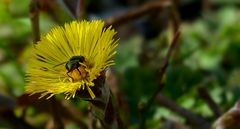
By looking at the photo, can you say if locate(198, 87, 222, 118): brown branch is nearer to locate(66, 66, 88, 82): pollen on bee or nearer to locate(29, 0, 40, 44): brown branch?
locate(29, 0, 40, 44): brown branch

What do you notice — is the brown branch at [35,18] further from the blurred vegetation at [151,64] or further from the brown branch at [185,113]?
the brown branch at [185,113]

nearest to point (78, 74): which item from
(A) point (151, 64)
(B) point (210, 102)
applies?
(B) point (210, 102)

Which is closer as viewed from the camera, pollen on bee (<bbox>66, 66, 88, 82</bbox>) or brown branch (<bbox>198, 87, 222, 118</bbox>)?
pollen on bee (<bbox>66, 66, 88, 82</bbox>)

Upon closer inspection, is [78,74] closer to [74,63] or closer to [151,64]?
[74,63]

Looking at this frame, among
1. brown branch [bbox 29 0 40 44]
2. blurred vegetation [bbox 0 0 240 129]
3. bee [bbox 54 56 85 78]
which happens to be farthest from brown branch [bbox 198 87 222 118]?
bee [bbox 54 56 85 78]

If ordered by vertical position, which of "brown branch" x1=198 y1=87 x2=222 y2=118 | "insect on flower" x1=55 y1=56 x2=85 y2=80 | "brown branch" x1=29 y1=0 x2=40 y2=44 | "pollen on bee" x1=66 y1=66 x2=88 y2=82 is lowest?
"pollen on bee" x1=66 y1=66 x2=88 y2=82

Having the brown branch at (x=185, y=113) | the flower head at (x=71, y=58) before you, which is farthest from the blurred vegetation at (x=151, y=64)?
the flower head at (x=71, y=58)
